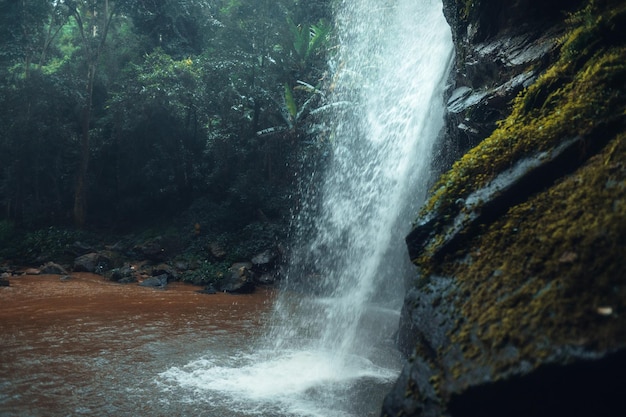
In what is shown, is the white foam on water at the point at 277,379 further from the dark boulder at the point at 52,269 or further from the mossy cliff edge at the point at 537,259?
the dark boulder at the point at 52,269

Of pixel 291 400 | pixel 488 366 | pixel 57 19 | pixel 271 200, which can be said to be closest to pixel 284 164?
pixel 271 200

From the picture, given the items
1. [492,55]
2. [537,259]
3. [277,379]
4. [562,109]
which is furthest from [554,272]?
[492,55]

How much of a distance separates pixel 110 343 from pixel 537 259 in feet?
19.2

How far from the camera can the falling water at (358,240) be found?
4723mm

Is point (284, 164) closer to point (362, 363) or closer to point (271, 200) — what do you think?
point (271, 200)

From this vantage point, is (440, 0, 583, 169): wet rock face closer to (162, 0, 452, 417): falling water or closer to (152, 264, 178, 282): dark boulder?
(162, 0, 452, 417): falling water

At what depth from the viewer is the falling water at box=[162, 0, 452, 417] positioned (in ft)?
15.5

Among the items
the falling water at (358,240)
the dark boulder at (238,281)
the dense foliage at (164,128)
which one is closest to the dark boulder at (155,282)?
the dark boulder at (238,281)

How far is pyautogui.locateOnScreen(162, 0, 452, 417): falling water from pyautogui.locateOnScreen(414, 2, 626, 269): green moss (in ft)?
8.01

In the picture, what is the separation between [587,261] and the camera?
197cm

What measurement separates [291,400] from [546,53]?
14.3ft

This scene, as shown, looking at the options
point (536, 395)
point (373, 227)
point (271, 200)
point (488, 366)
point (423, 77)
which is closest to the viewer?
point (536, 395)

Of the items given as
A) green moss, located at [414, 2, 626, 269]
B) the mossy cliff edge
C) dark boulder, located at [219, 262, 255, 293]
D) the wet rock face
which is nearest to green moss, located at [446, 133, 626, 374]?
the mossy cliff edge

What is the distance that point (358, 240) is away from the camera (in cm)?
894
